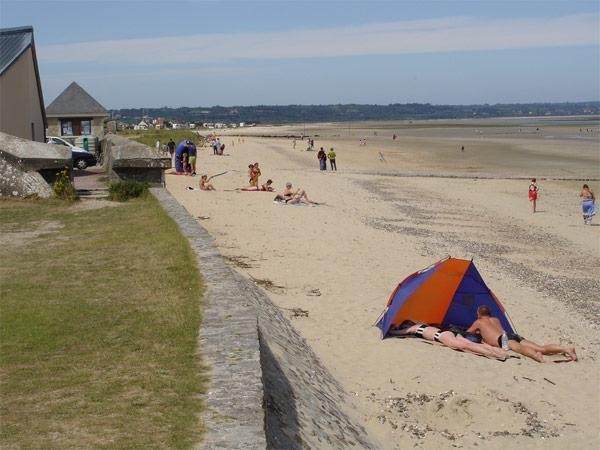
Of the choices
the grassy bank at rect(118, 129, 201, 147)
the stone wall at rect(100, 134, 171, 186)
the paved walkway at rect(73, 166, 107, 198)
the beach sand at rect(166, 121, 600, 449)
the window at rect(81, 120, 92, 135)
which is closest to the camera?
the beach sand at rect(166, 121, 600, 449)

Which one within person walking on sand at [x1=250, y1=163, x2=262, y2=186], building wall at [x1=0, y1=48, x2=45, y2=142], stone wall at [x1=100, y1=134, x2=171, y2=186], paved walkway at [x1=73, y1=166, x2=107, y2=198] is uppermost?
building wall at [x1=0, y1=48, x2=45, y2=142]

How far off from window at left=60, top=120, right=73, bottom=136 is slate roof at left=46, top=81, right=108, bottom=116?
53 cm

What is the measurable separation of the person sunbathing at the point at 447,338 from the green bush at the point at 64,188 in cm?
832

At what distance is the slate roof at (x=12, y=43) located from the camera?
889 inches

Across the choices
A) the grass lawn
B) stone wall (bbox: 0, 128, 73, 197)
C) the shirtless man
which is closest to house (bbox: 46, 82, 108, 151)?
stone wall (bbox: 0, 128, 73, 197)

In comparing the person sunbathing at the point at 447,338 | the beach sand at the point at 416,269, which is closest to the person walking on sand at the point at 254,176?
the beach sand at the point at 416,269

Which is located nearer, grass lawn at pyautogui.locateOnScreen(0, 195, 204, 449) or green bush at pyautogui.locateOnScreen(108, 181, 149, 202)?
grass lawn at pyautogui.locateOnScreen(0, 195, 204, 449)

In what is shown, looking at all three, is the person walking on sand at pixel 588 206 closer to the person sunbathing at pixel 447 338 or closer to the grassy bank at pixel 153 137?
the person sunbathing at pixel 447 338

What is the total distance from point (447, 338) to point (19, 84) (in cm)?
1860

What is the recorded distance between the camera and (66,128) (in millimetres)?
36750

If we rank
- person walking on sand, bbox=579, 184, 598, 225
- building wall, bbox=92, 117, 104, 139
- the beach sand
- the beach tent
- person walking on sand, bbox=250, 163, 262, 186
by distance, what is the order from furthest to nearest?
building wall, bbox=92, 117, 104, 139, person walking on sand, bbox=250, 163, 262, 186, person walking on sand, bbox=579, 184, 598, 225, the beach tent, the beach sand

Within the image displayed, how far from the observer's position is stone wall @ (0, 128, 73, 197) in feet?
51.2

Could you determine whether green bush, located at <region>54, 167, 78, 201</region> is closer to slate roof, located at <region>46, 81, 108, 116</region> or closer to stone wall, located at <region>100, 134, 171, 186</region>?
stone wall, located at <region>100, 134, 171, 186</region>

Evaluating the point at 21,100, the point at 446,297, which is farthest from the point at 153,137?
the point at 446,297
